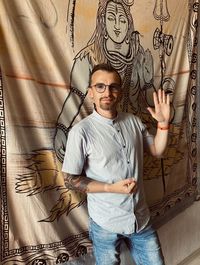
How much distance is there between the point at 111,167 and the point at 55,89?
15.0 inches

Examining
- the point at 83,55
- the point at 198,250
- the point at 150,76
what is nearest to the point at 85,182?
the point at 83,55

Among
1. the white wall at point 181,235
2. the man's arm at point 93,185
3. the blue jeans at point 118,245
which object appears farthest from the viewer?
the white wall at point 181,235

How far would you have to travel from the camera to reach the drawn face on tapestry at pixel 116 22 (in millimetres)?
1495

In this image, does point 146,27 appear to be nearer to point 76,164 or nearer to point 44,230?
point 76,164

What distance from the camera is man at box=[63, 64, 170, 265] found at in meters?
1.21

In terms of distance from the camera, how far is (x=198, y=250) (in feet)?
7.30

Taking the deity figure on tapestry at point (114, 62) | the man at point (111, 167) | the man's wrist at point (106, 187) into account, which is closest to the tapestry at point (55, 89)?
the deity figure on tapestry at point (114, 62)

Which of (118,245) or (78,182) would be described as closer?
(78,182)

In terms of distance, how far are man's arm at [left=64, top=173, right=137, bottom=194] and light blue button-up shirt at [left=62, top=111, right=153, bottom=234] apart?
0.03 m

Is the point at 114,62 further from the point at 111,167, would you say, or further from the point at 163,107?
the point at 111,167

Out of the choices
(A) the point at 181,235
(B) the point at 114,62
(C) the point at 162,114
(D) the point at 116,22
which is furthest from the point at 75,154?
(A) the point at 181,235

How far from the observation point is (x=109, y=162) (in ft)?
4.06

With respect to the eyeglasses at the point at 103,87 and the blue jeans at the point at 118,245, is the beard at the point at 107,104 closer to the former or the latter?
the eyeglasses at the point at 103,87

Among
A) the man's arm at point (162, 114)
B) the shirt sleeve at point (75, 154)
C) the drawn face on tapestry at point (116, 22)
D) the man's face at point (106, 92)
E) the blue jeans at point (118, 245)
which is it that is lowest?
the blue jeans at point (118, 245)
